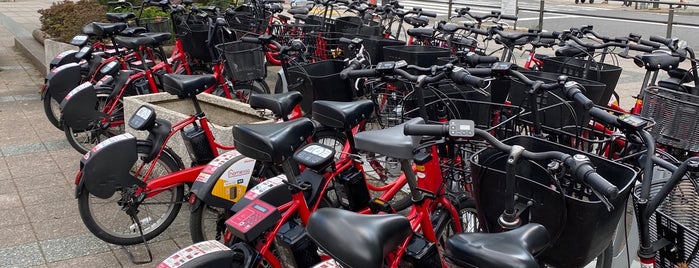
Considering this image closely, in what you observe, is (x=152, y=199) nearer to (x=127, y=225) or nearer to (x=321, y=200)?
(x=127, y=225)

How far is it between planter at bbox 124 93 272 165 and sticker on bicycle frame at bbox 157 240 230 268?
220 centimetres

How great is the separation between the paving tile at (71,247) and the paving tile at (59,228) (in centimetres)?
7

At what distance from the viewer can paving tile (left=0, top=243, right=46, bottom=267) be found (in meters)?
4.04

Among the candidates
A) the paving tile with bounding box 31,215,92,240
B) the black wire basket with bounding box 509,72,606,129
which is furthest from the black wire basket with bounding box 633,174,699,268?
the paving tile with bounding box 31,215,92,240

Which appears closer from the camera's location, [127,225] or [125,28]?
Result: [127,225]

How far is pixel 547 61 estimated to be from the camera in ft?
16.8

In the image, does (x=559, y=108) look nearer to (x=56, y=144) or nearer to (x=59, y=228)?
(x=59, y=228)

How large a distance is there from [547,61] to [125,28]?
425 cm

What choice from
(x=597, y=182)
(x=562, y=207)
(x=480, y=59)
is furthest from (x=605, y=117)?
(x=480, y=59)

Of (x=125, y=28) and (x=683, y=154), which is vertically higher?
(x=125, y=28)

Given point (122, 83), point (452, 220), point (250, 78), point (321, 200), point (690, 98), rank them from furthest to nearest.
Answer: point (250, 78) → point (122, 83) → point (690, 98) → point (321, 200) → point (452, 220)

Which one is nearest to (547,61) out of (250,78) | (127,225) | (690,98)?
(690,98)

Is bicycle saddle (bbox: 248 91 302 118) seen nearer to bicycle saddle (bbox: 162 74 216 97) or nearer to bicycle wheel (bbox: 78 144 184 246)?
bicycle saddle (bbox: 162 74 216 97)

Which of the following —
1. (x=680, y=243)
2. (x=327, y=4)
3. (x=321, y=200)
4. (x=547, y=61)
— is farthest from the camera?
(x=327, y=4)
